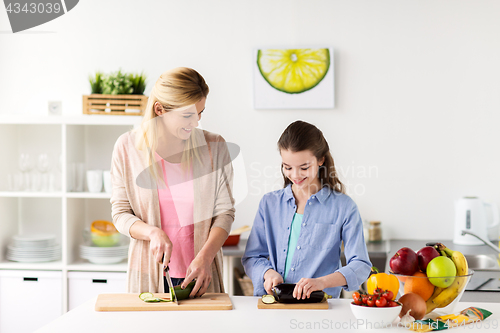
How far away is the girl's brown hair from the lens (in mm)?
1553

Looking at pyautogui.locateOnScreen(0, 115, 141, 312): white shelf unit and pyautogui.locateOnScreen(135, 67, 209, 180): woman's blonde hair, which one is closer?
pyautogui.locateOnScreen(135, 67, 209, 180): woman's blonde hair

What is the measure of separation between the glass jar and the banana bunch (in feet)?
4.75

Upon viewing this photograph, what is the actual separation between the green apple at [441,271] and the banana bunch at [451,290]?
0.02 meters

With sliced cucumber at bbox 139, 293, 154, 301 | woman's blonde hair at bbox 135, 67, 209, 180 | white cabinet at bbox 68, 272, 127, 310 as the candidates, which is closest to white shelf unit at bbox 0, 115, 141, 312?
white cabinet at bbox 68, 272, 127, 310

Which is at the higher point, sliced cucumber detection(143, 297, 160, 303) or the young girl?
the young girl

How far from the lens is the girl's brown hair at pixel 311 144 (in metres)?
1.55

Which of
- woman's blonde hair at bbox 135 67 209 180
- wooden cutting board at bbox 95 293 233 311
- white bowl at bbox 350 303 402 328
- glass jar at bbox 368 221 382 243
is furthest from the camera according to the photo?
glass jar at bbox 368 221 382 243

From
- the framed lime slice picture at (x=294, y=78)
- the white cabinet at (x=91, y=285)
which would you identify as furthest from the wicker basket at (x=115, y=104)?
the white cabinet at (x=91, y=285)

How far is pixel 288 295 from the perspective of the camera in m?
1.36

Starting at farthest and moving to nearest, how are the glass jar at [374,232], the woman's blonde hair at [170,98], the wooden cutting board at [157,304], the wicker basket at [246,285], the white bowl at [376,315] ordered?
the glass jar at [374,232]
the wicker basket at [246,285]
the woman's blonde hair at [170,98]
the wooden cutting board at [157,304]
the white bowl at [376,315]

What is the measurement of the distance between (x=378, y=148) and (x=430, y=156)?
0.30m

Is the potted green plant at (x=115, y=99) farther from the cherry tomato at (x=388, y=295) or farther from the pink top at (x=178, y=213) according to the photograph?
the cherry tomato at (x=388, y=295)

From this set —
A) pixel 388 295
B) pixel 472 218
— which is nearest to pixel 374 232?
pixel 472 218

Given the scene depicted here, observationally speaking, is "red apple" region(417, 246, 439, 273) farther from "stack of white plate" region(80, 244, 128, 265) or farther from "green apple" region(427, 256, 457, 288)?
"stack of white plate" region(80, 244, 128, 265)
